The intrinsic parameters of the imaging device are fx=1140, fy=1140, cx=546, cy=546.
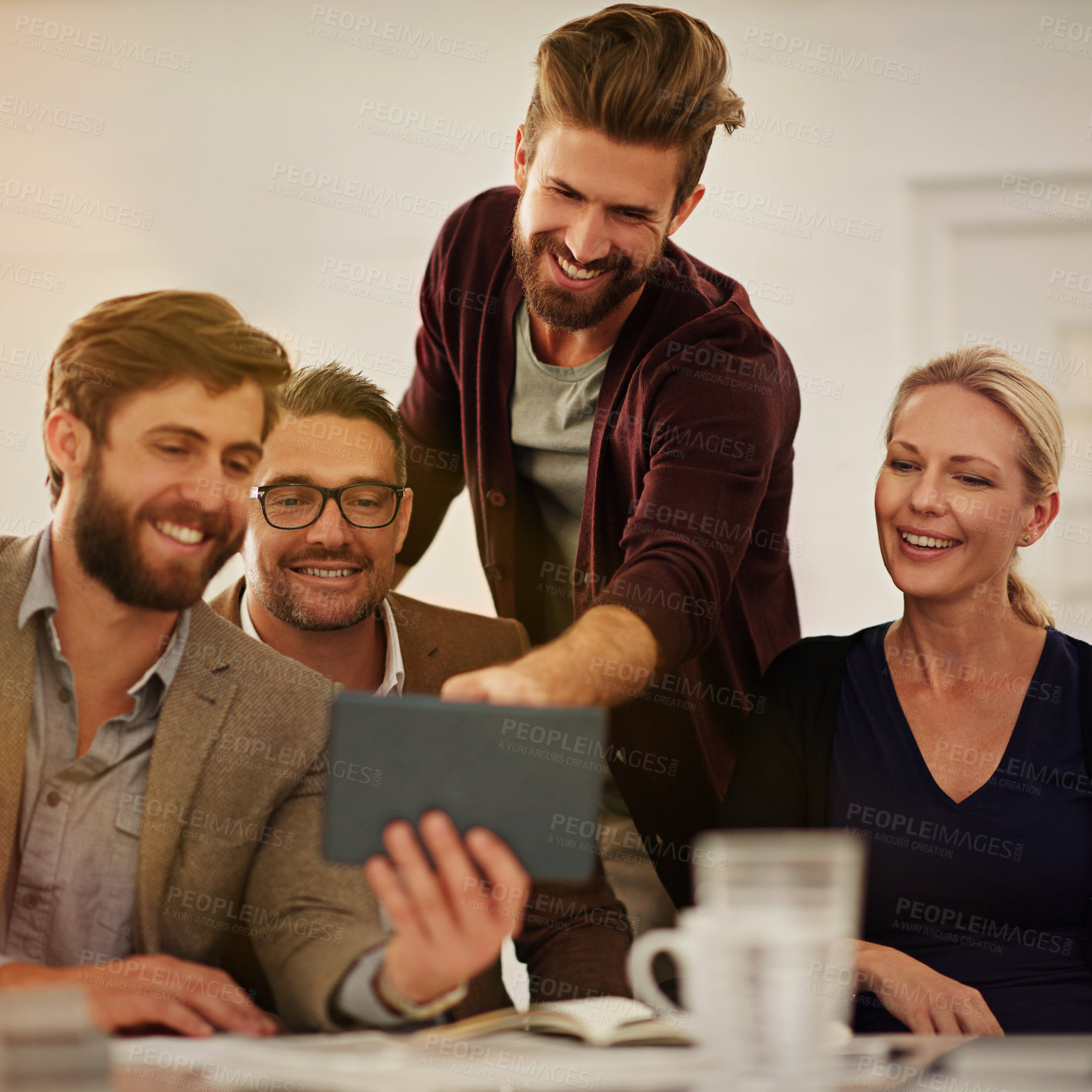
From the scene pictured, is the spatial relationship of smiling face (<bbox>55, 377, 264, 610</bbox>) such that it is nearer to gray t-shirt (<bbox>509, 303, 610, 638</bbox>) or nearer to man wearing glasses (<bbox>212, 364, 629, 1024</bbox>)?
man wearing glasses (<bbox>212, 364, 629, 1024</bbox>)

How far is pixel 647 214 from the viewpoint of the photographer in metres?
1.70

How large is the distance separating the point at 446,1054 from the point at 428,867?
225 millimetres

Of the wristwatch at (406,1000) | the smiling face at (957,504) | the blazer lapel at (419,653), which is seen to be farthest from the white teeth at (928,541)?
the wristwatch at (406,1000)

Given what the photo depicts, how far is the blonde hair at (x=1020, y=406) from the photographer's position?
1.71 metres

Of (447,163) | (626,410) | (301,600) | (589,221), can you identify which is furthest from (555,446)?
(447,163)

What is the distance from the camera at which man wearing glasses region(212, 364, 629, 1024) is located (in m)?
1.60

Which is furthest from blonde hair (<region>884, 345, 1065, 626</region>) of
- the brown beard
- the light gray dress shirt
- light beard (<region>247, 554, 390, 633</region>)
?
the light gray dress shirt

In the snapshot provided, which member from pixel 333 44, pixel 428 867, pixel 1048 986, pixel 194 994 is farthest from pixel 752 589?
pixel 333 44

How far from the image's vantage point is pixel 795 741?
169cm

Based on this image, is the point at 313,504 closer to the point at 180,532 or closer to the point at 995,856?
the point at 180,532

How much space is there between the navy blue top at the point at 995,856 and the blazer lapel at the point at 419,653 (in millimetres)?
600

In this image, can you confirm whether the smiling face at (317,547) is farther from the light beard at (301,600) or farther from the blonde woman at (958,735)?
the blonde woman at (958,735)

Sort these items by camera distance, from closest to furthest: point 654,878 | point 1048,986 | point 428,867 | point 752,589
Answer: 1. point 428,867
2. point 1048,986
3. point 654,878
4. point 752,589

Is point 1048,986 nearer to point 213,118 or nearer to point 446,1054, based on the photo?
point 446,1054
